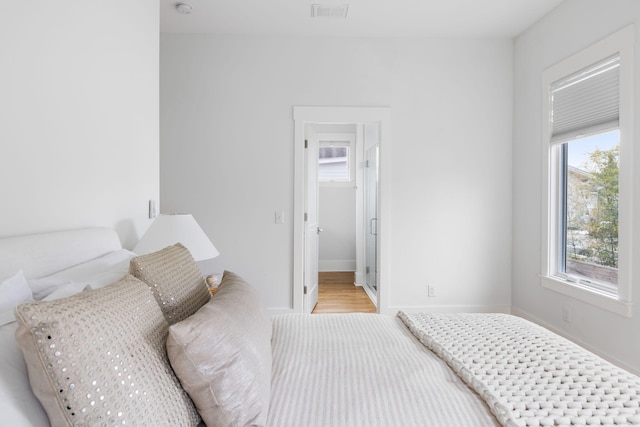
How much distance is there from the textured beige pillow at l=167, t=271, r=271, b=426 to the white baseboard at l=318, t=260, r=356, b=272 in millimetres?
5049

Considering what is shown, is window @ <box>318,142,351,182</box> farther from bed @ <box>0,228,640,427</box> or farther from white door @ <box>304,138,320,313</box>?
bed @ <box>0,228,640,427</box>

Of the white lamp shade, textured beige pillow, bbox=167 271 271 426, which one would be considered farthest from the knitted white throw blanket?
the white lamp shade

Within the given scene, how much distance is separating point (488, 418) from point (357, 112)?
2.98 meters

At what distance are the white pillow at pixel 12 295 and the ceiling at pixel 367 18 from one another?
106 inches

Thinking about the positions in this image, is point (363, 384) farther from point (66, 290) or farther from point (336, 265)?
point (336, 265)

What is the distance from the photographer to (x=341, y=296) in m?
4.65

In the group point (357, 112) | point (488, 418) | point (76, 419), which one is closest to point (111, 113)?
point (76, 419)

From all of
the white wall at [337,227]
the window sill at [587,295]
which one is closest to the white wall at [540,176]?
the window sill at [587,295]

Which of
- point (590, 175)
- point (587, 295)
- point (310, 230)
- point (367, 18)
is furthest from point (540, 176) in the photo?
point (310, 230)

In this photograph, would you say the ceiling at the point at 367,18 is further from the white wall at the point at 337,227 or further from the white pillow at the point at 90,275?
the white wall at the point at 337,227

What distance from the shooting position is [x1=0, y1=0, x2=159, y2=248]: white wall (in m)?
1.20

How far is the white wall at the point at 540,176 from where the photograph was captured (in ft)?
7.69

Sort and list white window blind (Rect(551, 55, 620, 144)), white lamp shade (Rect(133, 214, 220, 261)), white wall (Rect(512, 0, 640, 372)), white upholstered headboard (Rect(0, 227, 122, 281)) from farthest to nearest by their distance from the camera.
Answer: white window blind (Rect(551, 55, 620, 144)) < white wall (Rect(512, 0, 640, 372)) < white lamp shade (Rect(133, 214, 220, 261)) < white upholstered headboard (Rect(0, 227, 122, 281))

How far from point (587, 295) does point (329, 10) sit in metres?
2.91
